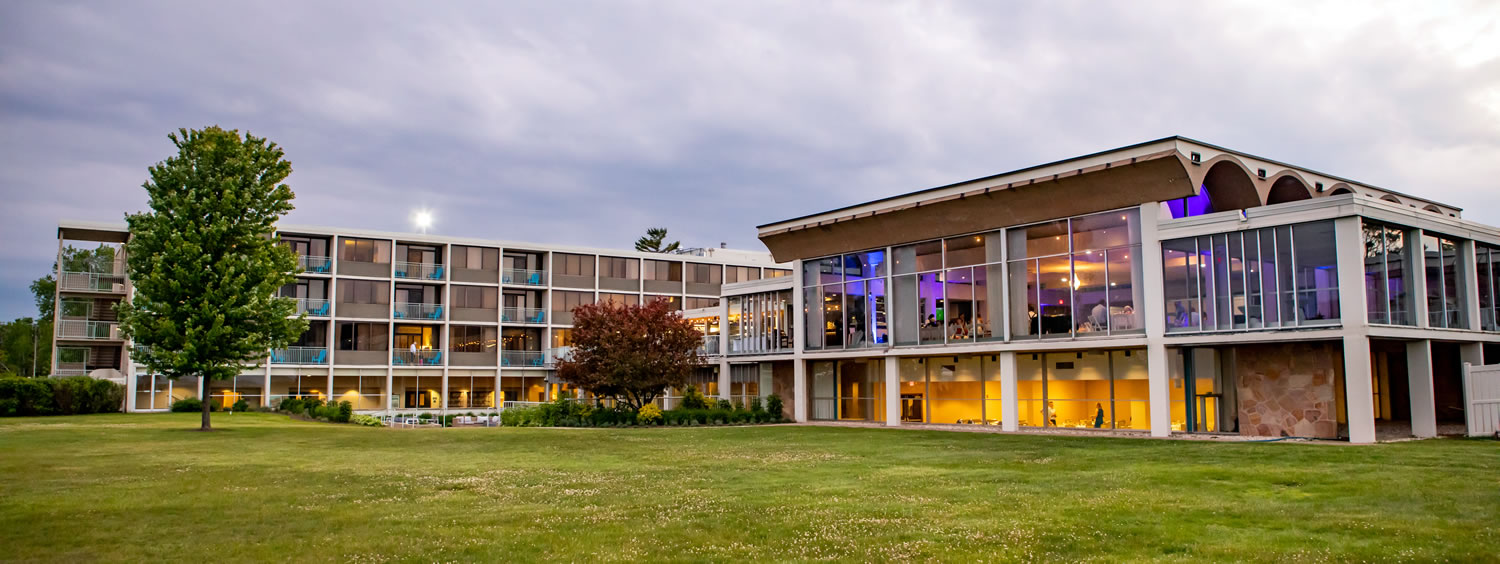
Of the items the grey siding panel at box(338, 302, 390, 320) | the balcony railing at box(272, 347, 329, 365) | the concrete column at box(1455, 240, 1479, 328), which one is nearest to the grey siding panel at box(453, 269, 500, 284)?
the grey siding panel at box(338, 302, 390, 320)

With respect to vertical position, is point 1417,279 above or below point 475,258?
below

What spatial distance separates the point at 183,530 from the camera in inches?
477

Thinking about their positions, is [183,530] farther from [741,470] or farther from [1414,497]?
[1414,497]

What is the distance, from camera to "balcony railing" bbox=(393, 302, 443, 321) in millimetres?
63188

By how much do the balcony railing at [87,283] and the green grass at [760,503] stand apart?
1377 inches

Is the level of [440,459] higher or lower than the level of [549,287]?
lower

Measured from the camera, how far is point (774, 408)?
44719 millimetres

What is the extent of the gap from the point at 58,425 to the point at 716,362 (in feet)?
91.8

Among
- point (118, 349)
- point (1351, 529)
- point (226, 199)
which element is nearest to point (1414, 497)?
point (1351, 529)

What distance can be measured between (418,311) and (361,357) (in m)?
4.58

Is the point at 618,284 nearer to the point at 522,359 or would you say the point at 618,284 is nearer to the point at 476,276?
the point at 522,359

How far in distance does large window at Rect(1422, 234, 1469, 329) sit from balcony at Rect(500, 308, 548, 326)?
5252cm

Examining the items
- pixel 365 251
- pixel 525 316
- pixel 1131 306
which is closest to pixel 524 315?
pixel 525 316

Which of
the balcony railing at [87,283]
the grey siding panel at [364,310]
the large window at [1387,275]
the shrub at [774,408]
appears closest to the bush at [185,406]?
the balcony railing at [87,283]
